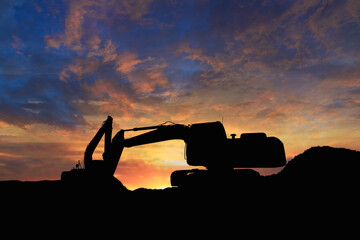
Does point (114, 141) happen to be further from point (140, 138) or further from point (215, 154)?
point (215, 154)

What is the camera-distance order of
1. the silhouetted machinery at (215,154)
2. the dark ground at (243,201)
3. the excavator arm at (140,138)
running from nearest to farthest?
the dark ground at (243,201)
the silhouetted machinery at (215,154)
the excavator arm at (140,138)

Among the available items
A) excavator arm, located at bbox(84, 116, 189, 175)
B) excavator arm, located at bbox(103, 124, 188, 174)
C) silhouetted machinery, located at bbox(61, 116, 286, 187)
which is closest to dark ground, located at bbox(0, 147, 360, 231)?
silhouetted machinery, located at bbox(61, 116, 286, 187)

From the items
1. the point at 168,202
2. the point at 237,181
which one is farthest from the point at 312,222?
the point at 168,202

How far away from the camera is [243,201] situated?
865cm

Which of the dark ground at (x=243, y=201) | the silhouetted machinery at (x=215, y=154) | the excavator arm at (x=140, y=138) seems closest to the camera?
the dark ground at (x=243, y=201)

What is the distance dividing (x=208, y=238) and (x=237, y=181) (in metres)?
2.67

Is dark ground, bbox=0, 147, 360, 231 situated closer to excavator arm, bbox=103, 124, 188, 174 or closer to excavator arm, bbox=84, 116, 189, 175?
excavator arm, bbox=84, 116, 189, 175

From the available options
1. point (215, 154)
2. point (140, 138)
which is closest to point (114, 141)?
point (140, 138)

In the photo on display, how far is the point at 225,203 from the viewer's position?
8797 millimetres

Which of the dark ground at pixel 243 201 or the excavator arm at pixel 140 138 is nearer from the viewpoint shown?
the dark ground at pixel 243 201

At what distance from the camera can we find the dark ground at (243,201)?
778 cm

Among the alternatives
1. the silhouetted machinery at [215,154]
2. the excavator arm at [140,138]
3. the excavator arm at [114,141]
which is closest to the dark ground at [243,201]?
the silhouetted machinery at [215,154]

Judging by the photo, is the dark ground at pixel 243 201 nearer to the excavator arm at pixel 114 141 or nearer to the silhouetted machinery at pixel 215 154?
the silhouetted machinery at pixel 215 154

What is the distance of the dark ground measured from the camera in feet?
25.5
